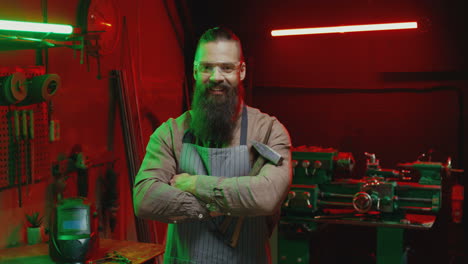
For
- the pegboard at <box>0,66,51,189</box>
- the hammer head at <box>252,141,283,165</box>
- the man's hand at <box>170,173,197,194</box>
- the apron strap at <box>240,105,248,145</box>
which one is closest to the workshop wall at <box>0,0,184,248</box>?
the pegboard at <box>0,66,51,189</box>

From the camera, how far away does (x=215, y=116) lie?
218 centimetres

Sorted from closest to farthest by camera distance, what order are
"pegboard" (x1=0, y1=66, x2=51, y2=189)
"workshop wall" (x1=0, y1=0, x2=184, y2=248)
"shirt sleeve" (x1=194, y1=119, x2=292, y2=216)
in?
"shirt sleeve" (x1=194, y1=119, x2=292, y2=216)
"pegboard" (x1=0, y1=66, x2=51, y2=189)
"workshop wall" (x1=0, y1=0, x2=184, y2=248)

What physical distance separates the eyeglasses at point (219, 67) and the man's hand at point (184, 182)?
489mm

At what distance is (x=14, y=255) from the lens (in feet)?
8.52

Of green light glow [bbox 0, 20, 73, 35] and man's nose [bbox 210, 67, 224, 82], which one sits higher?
green light glow [bbox 0, 20, 73, 35]

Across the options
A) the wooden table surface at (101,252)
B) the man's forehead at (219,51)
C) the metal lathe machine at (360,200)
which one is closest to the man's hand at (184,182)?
the man's forehead at (219,51)

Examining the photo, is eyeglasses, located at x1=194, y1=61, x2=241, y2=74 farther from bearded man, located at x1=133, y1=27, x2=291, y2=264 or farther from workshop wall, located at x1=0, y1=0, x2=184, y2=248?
A: workshop wall, located at x1=0, y1=0, x2=184, y2=248

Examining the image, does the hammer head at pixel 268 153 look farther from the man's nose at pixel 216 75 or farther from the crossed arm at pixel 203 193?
the man's nose at pixel 216 75

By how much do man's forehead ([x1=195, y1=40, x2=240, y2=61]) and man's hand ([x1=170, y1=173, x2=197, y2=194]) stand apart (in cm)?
54

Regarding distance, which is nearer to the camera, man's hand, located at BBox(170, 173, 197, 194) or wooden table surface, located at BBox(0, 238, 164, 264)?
man's hand, located at BBox(170, 173, 197, 194)

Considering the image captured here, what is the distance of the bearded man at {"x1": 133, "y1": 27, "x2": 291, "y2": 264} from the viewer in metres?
2.03

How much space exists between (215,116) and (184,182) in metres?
0.34

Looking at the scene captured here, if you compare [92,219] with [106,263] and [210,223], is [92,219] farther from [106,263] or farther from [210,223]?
[210,223]

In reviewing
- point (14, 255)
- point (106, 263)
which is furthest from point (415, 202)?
point (14, 255)
